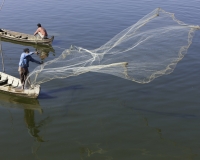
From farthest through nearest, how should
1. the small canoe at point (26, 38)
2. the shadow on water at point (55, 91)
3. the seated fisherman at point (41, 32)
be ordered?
1. the small canoe at point (26, 38)
2. the seated fisherman at point (41, 32)
3. the shadow on water at point (55, 91)

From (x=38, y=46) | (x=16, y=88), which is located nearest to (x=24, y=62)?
(x=16, y=88)

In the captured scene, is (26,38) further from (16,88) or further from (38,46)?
(16,88)

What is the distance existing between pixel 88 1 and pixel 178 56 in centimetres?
1707

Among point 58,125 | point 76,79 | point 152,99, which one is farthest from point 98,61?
point 58,125

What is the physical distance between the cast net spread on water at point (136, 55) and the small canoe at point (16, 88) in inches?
13.1

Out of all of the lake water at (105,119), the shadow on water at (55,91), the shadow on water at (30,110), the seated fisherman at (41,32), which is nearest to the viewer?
the lake water at (105,119)

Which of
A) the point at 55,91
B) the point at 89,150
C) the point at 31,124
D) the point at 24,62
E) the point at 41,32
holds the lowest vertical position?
the point at 89,150

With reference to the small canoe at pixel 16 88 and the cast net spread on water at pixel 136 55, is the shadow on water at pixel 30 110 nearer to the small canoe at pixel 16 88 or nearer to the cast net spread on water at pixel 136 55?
the small canoe at pixel 16 88

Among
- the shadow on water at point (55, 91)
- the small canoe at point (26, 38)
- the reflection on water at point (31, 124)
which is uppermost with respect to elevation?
the small canoe at point (26, 38)

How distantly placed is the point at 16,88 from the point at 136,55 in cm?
523

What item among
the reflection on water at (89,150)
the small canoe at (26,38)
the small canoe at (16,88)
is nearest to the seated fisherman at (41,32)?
the small canoe at (26,38)

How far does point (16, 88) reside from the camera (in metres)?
9.74

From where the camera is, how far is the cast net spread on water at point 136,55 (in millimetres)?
9148

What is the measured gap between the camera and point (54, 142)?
771cm
